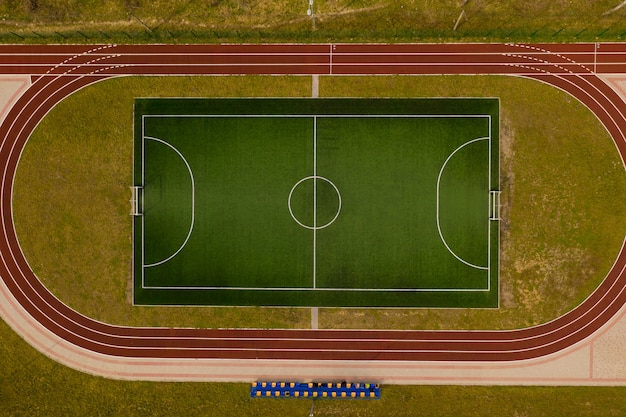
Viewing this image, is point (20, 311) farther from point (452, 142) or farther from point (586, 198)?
point (586, 198)

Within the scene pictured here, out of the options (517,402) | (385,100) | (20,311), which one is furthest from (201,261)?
(517,402)

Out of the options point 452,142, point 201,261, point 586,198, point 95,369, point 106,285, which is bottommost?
point 95,369

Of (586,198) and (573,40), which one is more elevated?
(573,40)

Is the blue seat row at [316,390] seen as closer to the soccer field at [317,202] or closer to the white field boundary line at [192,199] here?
the soccer field at [317,202]

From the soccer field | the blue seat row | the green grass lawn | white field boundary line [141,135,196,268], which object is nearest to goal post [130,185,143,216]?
the soccer field

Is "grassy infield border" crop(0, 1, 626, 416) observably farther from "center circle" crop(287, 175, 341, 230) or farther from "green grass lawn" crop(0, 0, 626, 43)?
"center circle" crop(287, 175, 341, 230)
